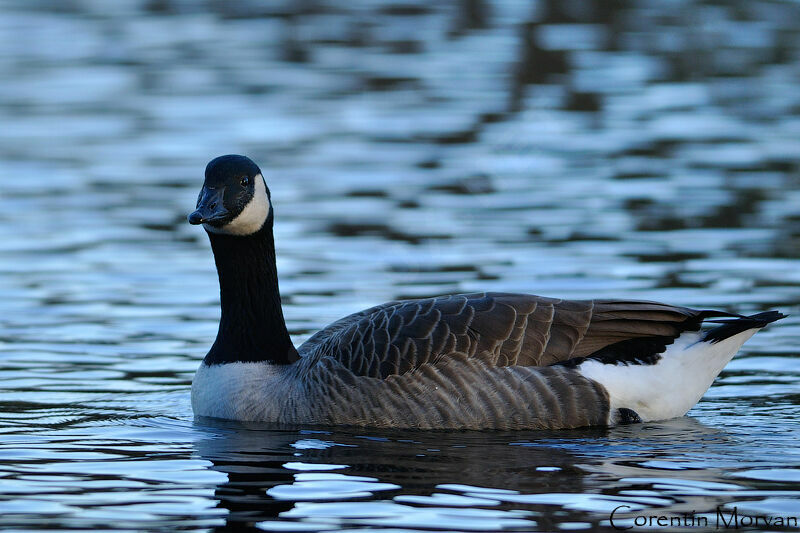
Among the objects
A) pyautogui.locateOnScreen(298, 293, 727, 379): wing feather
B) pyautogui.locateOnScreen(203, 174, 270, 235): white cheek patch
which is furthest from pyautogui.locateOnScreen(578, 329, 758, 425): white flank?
pyautogui.locateOnScreen(203, 174, 270, 235): white cheek patch

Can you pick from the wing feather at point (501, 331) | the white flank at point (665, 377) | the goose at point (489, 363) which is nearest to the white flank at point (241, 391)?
the goose at point (489, 363)

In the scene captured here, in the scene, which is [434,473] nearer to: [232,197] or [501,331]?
[501,331]

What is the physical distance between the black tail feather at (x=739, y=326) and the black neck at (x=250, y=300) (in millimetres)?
3054

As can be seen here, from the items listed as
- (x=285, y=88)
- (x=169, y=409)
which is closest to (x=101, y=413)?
(x=169, y=409)

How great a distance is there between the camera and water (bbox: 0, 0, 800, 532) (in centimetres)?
875

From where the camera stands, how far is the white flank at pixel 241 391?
1060cm

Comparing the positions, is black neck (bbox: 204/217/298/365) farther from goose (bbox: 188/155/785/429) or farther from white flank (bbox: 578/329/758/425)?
white flank (bbox: 578/329/758/425)

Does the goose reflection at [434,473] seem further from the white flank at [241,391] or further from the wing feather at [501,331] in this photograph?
the wing feather at [501,331]

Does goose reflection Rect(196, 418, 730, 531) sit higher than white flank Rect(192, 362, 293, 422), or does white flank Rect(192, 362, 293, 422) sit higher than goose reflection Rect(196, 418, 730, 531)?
white flank Rect(192, 362, 293, 422)

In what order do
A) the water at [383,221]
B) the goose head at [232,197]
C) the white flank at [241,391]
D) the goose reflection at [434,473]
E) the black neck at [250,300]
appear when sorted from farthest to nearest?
the black neck at [250,300] → the white flank at [241,391] → the goose head at [232,197] → the water at [383,221] → the goose reflection at [434,473]

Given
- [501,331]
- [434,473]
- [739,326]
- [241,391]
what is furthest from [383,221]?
[434,473]

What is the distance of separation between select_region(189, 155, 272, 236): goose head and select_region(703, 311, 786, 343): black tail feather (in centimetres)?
331

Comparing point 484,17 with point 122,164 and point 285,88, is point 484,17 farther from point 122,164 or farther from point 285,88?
point 122,164

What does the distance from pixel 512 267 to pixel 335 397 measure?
4528 millimetres
